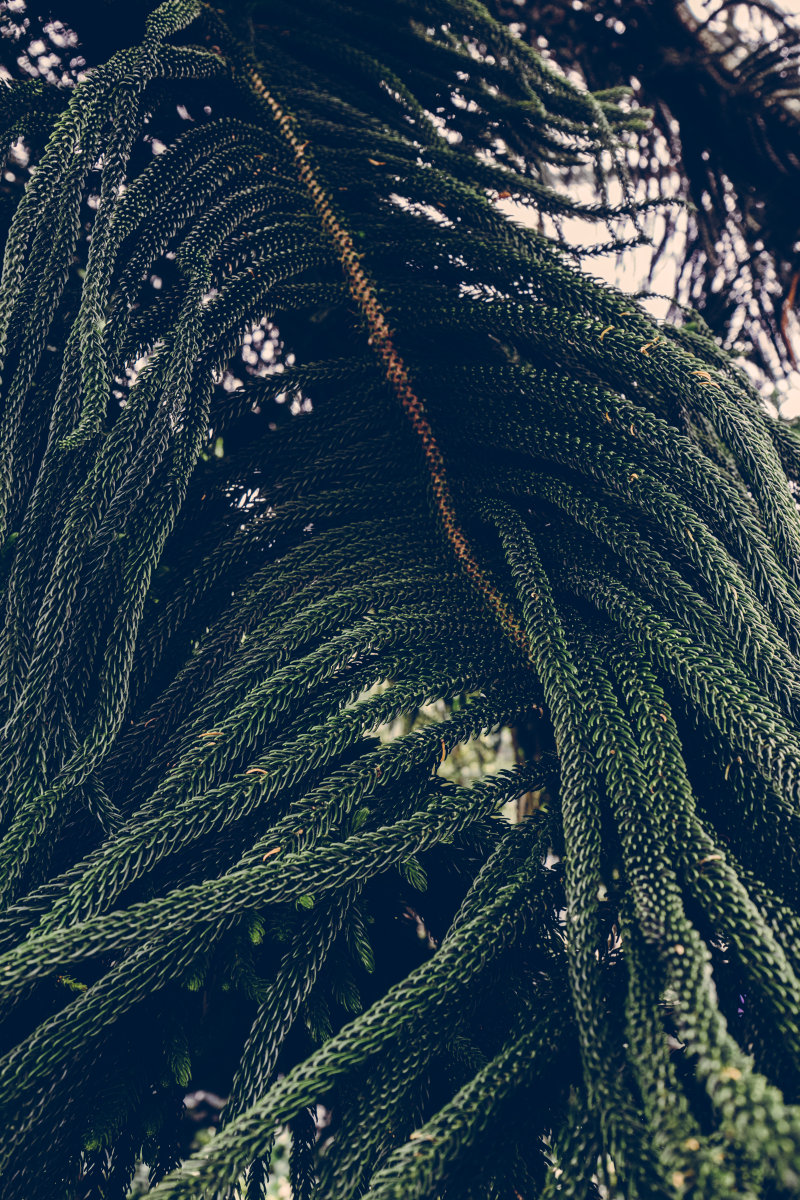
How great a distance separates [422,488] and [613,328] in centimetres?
32

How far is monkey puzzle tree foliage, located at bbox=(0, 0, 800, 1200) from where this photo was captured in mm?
537

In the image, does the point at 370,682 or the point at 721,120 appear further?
the point at 721,120

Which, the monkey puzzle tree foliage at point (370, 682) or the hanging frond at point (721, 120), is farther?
the hanging frond at point (721, 120)

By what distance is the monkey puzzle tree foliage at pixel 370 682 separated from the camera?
537 millimetres

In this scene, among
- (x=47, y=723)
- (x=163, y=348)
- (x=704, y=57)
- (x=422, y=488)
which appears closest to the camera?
(x=47, y=723)

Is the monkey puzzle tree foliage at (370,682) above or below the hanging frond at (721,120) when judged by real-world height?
below

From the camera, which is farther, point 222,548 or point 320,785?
point 222,548

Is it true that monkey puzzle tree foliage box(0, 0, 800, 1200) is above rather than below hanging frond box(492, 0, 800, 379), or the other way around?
below

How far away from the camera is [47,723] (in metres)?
0.69

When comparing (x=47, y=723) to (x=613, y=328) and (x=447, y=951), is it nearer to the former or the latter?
(x=447, y=951)

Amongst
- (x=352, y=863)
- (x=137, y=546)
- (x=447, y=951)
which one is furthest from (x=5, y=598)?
(x=447, y=951)

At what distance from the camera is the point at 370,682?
77 centimetres

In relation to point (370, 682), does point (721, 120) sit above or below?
above

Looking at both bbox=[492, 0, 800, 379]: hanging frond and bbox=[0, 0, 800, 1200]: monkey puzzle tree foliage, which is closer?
bbox=[0, 0, 800, 1200]: monkey puzzle tree foliage
